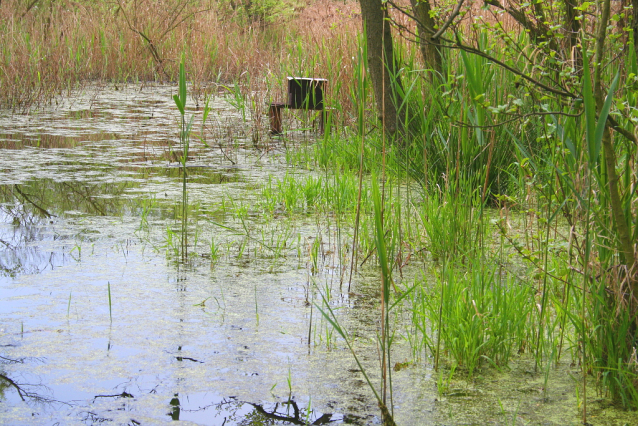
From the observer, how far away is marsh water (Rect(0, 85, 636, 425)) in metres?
1.58

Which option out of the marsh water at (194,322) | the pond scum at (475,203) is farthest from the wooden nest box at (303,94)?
the marsh water at (194,322)

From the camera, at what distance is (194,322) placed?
6.75 ft

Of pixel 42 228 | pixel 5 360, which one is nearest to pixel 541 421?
pixel 5 360

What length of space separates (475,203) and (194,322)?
1.46 m

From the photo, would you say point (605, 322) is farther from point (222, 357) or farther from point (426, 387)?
point (222, 357)

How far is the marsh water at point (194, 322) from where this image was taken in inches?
62.1

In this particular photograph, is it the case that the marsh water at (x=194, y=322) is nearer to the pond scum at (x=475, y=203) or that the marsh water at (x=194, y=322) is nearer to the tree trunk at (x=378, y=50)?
the pond scum at (x=475, y=203)

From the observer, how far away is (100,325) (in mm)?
2012

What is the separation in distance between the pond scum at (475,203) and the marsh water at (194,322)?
32 millimetres

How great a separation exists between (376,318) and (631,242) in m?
0.86

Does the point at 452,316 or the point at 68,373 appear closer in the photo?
the point at 68,373

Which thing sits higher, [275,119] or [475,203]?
[275,119]

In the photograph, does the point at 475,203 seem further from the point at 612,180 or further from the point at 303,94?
the point at 303,94

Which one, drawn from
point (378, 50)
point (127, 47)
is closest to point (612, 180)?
point (378, 50)
